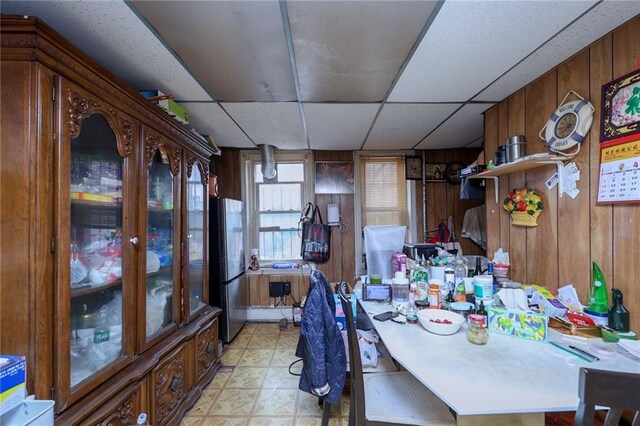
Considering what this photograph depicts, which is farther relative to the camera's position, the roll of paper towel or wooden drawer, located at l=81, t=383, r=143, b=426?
the roll of paper towel

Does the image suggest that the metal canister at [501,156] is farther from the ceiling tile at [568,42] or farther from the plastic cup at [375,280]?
the plastic cup at [375,280]

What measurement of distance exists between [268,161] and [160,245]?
6.26 feet

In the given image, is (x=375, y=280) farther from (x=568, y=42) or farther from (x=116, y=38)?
(x=116, y=38)

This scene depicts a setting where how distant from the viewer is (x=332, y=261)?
3713 millimetres

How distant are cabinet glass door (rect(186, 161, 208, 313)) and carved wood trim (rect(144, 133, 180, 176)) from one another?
0.68 feet

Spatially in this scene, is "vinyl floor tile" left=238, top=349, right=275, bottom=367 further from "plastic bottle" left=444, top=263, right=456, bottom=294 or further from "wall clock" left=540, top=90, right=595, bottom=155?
"wall clock" left=540, top=90, right=595, bottom=155

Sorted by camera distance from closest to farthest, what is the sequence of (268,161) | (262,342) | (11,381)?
(11,381)
(262,342)
(268,161)

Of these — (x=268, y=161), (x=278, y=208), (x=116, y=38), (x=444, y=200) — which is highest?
(x=116, y=38)

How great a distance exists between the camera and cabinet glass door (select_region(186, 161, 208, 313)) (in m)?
2.12

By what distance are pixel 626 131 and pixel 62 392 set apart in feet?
9.08

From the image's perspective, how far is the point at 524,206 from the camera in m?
1.89

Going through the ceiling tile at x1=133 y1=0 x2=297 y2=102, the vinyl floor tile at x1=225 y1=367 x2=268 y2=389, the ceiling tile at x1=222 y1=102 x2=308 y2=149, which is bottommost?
the vinyl floor tile at x1=225 y1=367 x2=268 y2=389

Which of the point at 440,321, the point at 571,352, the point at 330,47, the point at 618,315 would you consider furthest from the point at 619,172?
the point at 330,47

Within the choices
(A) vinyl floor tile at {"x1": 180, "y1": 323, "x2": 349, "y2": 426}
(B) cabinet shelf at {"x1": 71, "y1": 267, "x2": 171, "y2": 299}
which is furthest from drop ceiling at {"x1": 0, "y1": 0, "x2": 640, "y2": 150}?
(A) vinyl floor tile at {"x1": 180, "y1": 323, "x2": 349, "y2": 426}
